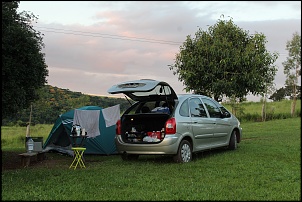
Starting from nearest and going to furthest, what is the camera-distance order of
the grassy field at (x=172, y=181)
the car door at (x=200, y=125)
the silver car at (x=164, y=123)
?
the grassy field at (x=172, y=181), the silver car at (x=164, y=123), the car door at (x=200, y=125)

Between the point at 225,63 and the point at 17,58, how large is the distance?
26.8 feet

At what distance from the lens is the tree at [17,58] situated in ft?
24.3

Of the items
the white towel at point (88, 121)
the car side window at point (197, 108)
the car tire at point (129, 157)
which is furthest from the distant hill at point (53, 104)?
the car side window at point (197, 108)

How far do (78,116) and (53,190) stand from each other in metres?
5.33

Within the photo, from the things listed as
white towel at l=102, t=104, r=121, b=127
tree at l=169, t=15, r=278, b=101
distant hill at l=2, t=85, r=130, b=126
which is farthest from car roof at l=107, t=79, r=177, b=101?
distant hill at l=2, t=85, r=130, b=126

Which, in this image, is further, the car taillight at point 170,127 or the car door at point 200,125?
the car door at point 200,125

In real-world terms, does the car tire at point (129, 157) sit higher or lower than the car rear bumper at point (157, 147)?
lower

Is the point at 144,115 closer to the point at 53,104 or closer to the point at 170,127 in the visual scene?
the point at 170,127

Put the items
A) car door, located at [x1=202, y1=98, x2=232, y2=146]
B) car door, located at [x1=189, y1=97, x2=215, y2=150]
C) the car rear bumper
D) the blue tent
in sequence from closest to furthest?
the car rear bumper → car door, located at [x1=189, y1=97, x2=215, y2=150] → car door, located at [x1=202, y1=98, x2=232, y2=146] → the blue tent

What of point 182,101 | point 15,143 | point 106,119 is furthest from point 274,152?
point 15,143

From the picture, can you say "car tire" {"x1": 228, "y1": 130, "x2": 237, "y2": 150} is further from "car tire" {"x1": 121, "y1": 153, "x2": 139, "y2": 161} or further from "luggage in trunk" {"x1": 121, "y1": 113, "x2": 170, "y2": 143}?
"car tire" {"x1": 121, "y1": 153, "x2": 139, "y2": 161}

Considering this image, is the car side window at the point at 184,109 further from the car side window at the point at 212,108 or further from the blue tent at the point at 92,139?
the blue tent at the point at 92,139

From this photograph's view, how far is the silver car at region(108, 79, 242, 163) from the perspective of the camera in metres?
8.16

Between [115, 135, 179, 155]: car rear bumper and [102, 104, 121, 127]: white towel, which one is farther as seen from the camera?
[102, 104, 121, 127]: white towel
